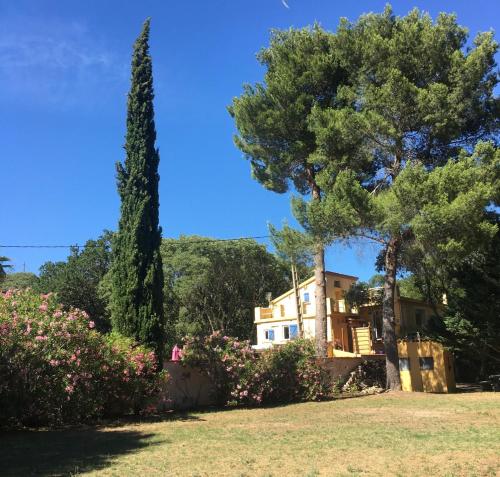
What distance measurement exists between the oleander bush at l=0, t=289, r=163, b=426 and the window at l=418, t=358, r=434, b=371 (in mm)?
14764

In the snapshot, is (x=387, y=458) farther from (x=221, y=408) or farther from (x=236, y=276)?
(x=236, y=276)

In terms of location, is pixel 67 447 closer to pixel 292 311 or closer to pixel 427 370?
pixel 427 370

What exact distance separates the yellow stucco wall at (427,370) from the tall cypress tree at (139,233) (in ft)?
42.2

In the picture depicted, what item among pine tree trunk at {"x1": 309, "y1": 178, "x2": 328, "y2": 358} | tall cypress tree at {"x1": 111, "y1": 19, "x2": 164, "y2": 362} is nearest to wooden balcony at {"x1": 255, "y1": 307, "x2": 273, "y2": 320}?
pine tree trunk at {"x1": 309, "y1": 178, "x2": 328, "y2": 358}

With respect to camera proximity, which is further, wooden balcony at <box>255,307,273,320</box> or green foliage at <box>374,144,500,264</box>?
wooden balcony at <box>255,307,273,320</box>

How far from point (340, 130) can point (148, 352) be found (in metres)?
10.2

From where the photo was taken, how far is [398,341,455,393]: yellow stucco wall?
73.9 feet

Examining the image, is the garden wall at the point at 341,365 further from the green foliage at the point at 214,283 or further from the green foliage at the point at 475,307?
A: the green foliage at the point at 214,283

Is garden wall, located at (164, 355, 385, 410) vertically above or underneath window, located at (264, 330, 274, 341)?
underneath

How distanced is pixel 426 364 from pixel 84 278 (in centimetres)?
2307

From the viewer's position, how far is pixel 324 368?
18.0 m

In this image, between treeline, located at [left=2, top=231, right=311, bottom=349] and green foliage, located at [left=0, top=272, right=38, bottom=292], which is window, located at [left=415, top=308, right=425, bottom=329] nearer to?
treeline, located at [left=2, top=231, right=311, bottom=349]

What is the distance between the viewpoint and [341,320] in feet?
106

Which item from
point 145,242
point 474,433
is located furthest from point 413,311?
point 474,433
